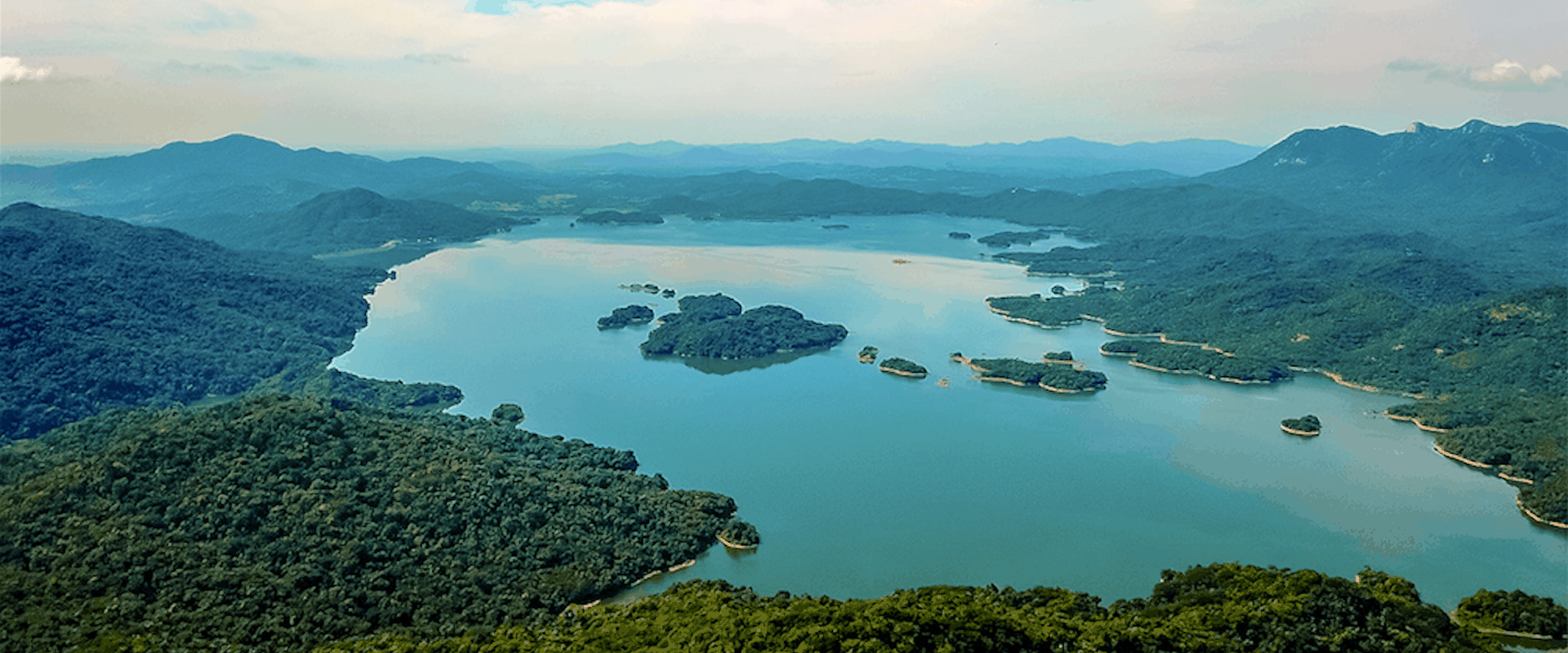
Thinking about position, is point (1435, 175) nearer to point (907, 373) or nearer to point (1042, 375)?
point (1042, 375)

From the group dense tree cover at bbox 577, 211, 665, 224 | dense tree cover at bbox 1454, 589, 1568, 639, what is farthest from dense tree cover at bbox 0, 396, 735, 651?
dense tree cover at bbox 577, 211, 665, 224

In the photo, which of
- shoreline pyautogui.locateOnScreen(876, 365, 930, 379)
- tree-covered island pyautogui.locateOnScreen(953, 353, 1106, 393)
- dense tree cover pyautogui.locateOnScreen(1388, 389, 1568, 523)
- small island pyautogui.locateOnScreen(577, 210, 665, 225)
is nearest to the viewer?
dense tree cover pyautogui.locateOnScreen(1388, 389, 1568, 523)

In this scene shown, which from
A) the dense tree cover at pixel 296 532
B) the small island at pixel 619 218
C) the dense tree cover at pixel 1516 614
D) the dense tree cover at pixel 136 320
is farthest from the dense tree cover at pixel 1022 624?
the small island at pixel 619 218

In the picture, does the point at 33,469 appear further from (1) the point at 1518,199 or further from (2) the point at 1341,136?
(2) the point at 1341,136

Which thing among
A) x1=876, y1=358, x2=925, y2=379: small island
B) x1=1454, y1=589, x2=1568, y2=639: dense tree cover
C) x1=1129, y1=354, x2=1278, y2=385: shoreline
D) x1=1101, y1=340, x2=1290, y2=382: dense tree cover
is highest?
x1=1101, y1=340, x2=1290, y2=382: dense tree cover

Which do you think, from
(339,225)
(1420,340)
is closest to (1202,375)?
(1420,340)

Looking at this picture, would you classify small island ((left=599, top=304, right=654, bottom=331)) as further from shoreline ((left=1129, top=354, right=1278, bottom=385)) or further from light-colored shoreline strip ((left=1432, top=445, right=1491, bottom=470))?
light-colored shoreline strip ((left=1432, top=445, right=1491, bottom=470))

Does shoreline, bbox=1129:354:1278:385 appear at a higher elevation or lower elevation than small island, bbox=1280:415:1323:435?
higher
